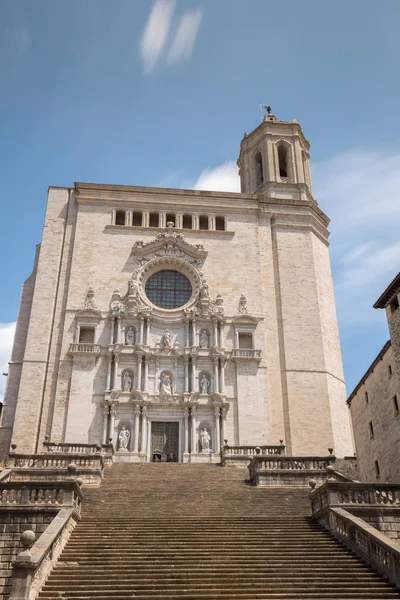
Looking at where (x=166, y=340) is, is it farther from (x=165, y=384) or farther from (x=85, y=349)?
(x=85, y=349)

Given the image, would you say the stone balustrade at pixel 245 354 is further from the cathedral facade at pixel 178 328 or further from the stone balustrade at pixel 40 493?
the stone balustrade at pixel 40 493

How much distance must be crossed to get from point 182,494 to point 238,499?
1.69m

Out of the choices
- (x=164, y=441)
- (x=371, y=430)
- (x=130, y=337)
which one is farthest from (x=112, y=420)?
(x=371, y=430)

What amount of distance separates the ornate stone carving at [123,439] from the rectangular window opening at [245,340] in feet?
24.1

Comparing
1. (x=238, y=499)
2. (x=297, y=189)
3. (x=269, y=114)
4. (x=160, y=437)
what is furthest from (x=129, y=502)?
(x=269, y=114)

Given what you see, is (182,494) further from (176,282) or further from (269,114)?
(269,114)

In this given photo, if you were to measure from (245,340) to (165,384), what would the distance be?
4922mm

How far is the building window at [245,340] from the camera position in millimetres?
29650

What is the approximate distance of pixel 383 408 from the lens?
83.2 ft

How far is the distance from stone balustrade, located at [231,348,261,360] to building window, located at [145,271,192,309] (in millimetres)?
4042

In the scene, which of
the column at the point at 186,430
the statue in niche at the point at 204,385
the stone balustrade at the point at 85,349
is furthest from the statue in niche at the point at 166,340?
the column at the point at 186,430

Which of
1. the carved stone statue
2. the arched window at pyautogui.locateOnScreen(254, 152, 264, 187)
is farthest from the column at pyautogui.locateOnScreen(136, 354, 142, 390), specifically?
the arched window at pyautogui.locateOnScreen(254, 152, 264, 187)

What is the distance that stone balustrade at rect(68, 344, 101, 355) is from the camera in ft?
90.9

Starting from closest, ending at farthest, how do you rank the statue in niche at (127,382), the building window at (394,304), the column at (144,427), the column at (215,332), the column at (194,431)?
the building window at (394,304), the column at (144,427), the column at (194,431), the statue in niche at (127,382), the column at (215,332)
